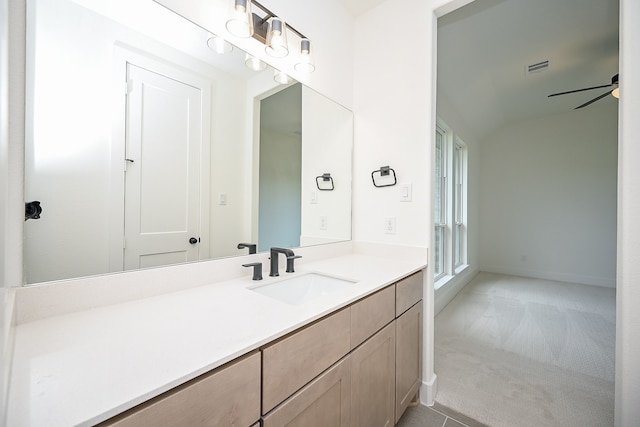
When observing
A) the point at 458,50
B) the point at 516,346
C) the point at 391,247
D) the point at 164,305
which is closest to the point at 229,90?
the point at 164,305

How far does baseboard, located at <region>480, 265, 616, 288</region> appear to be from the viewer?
4037 millimetres

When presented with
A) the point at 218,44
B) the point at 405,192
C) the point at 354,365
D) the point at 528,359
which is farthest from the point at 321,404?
the point at 528,359

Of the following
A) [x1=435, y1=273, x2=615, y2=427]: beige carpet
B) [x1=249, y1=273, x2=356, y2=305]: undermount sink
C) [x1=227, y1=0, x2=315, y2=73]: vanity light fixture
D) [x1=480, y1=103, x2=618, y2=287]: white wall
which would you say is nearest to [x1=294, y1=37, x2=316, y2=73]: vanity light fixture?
[x1=227, y1=0, x2=315, y2=73]: vanity light fixture

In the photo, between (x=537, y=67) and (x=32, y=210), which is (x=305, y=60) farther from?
(x=537, y=67)

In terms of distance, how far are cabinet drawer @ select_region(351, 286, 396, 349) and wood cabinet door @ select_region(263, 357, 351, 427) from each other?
0.11 meters

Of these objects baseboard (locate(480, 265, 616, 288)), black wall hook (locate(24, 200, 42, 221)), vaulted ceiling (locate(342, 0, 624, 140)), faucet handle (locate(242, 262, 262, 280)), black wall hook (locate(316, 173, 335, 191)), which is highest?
vaulted ceiling (locate(342, 0, 624, 140))

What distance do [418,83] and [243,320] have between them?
1.70m

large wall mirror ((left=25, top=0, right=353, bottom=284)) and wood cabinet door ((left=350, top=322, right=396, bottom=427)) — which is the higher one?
large wall mirror ((left=25, top=0, right=353, bottom=284))

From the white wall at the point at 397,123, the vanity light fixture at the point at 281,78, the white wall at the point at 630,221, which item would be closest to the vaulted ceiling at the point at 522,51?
the white wall at the point at 397,123

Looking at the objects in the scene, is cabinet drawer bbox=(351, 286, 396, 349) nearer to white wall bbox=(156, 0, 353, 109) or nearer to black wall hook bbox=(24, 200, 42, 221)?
black wall hook bbox=(24, 200, 42, 221)

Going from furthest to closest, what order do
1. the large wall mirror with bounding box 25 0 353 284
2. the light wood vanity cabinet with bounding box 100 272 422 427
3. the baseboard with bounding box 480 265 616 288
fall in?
the baseboard with bounding box 480 265 616 288
the large wall mirror with bounding box 25 0 353 284
the light wood vanity cabinet with bounding box 100 272 422 427

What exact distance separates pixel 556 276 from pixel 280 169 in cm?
543

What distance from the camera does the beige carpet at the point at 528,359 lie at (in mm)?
1509

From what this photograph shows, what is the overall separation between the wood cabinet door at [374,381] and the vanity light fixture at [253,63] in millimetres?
1419
